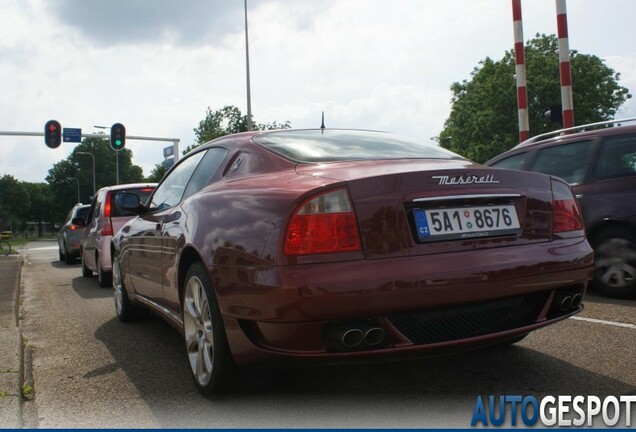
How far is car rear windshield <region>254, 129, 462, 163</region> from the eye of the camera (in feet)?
12.5

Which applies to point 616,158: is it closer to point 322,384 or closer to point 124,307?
point 322,384

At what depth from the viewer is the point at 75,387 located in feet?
12.9

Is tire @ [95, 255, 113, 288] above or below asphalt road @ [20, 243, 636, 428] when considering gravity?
above

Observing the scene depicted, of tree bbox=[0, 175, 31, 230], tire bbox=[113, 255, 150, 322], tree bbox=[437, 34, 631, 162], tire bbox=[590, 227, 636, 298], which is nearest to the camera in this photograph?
tire bbox=[113, 255, 150, 322]

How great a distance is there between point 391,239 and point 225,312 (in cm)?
88

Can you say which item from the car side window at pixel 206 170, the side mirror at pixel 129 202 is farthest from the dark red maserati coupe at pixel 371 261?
the side mirror at pixel 129 202

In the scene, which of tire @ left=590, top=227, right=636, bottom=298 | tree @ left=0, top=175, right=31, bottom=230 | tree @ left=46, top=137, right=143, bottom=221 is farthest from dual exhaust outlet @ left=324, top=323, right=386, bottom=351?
tree @ left=0, top=175, right=31, bottom=230

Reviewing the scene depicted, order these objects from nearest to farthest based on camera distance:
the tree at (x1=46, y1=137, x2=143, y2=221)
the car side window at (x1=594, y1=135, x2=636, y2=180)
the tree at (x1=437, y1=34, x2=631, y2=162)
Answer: the car side window at (x1=594, y1=135, x2=636, y2=180) → the tree at (x1=437, y1=34, x2=631, y2=162) → the tree at (x1=46, y1=137, x2=143, y2=221)

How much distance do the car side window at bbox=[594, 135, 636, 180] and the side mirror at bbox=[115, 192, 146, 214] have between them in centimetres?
431

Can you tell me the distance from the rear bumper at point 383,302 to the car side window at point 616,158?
3.63m

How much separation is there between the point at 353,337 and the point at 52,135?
26105mm

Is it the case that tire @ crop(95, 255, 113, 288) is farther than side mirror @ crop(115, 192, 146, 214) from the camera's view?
Yes

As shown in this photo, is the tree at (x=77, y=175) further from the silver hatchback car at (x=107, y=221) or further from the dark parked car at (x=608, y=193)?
the dark parked car at (x=608, y=193)

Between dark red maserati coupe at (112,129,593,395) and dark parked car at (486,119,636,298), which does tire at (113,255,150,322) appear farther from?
dark parked car at (486,119,636,298)
